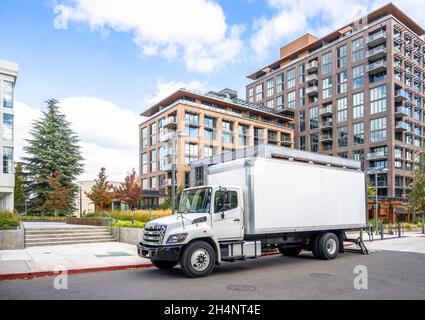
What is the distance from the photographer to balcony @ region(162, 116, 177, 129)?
72912 mm

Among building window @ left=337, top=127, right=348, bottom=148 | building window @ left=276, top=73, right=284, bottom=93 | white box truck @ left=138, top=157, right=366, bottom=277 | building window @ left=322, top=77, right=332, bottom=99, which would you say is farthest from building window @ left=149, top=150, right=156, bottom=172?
white box truck @ left=138, top=157, right=366, bottom=277

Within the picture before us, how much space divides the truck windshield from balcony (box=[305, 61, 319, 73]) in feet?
264

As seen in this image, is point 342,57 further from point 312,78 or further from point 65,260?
point 65,260

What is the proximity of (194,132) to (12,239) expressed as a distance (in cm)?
5788

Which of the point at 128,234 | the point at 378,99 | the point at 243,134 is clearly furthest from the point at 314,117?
the point at 128,234

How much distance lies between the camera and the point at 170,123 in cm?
7319

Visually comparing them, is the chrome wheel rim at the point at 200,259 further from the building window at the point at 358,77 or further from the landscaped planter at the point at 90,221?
the building window at the point at 358,77

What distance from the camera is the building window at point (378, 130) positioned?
238 feet

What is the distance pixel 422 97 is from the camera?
78.9 metres

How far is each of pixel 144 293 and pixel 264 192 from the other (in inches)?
202

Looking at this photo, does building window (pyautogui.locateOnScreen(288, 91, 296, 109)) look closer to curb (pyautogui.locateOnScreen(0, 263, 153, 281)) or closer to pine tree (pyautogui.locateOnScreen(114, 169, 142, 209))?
A: pine tree (pyautogui.locateOnScreen(114, 169, 142, 209))

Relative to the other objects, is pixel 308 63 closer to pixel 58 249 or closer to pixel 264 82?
pixel 264 82

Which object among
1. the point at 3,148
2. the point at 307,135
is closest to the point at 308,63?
the point at 307,135
